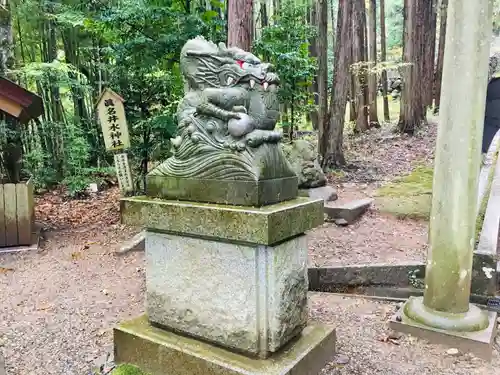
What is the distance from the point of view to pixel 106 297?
455 centimetres

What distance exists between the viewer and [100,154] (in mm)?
11766

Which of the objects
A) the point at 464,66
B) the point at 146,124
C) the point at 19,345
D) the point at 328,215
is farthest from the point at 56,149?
the point at 464,66

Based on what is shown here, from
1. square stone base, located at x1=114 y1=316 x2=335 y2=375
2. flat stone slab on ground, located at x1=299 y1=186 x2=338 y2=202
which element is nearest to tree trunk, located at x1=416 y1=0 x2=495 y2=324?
square stone base, located at x1=114 y1=316 x2=335 y2=375

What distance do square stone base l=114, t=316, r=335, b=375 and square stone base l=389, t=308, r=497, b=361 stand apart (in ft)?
2.59

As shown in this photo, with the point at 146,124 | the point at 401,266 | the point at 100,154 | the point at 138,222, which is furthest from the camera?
the point at 100,154

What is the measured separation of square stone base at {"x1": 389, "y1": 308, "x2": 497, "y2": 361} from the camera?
3.02 metres

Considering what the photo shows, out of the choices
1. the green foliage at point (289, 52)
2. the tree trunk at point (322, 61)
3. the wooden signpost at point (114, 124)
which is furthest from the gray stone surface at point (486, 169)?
the wooden signpost at point (114, 124)

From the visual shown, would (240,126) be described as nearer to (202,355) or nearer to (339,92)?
(202,355)

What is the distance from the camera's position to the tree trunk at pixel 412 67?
12.7 meters

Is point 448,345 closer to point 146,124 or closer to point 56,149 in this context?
point 146,124

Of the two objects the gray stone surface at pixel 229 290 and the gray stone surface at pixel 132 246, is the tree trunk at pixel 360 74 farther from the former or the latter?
the gray stone surface at pixel 229 290

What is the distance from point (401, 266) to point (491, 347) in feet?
5.25

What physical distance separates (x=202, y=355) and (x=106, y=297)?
2403mm

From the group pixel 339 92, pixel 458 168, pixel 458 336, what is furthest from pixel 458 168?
pixel 339 92
